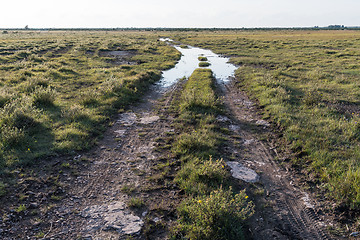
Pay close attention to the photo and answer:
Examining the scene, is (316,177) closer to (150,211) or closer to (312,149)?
(312,149)

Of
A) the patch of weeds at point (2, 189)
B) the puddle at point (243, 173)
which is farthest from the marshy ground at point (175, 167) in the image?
the puddle at point (243, 173)

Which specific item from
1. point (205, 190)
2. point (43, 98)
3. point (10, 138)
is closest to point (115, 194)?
point (205, 190)

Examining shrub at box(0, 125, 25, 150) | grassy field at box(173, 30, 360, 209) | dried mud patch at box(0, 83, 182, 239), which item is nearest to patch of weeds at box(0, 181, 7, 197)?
dried mud patch at box(0, 83, 182, 239)

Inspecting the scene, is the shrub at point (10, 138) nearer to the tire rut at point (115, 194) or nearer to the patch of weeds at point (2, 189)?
the patch of weeds at point (2, 189)

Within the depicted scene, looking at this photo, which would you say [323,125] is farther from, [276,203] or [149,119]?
[149,119]

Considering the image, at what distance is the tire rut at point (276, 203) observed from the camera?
4.82 meters

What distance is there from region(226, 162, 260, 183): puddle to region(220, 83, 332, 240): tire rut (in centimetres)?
20

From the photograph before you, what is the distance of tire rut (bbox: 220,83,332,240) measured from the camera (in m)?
4.82

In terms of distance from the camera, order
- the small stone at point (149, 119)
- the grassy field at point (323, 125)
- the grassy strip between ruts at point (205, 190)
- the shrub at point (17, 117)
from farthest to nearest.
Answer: the small stone at point (149, 119)
the shrub at point (17, 117)
the grassy field at point (323, 125)
the grassy strip between ruts at point (205, 190)

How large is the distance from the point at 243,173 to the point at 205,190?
1742mm

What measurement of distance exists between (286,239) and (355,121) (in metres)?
7.74

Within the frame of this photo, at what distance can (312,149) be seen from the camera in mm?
7699

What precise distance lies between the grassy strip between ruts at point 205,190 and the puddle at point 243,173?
35 centimetres

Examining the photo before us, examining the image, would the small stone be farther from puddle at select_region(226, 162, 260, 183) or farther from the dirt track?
puddle at select_region(226, 162, 260, 183)
